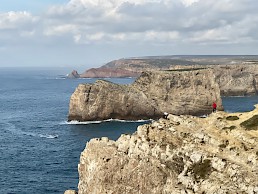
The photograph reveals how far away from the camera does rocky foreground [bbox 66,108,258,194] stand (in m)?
Answer: 36.1

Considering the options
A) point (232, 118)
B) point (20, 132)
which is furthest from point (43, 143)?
point (232, 118)

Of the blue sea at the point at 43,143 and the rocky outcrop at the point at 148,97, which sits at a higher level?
the rocky outcrop at the point at 148,97

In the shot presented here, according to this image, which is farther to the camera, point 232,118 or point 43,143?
point 43,143

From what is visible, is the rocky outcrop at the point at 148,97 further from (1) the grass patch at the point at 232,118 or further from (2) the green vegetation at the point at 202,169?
(2) the green vegetation at the point at 202,169

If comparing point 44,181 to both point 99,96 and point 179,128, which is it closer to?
point 179,128

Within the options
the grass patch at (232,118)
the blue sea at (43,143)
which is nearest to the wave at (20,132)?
the blue sea at (43,143)

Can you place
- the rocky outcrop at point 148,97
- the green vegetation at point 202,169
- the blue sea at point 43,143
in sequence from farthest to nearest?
1. the rocky outcrop at point 148,97
2. the blue sea at point 43,143
3. the green vegetation at point 202,169

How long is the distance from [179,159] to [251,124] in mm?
10734

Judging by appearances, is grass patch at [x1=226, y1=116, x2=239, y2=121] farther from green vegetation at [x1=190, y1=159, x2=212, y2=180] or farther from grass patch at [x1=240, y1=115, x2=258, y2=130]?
green vegetation at [x1=190, y1=159, x2=212, y2=180]

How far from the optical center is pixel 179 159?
132 feet

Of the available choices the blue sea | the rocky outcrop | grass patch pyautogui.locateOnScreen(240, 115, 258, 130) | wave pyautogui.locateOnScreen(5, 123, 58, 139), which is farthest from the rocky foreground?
the rocky outcrop

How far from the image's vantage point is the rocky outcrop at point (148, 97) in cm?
12838

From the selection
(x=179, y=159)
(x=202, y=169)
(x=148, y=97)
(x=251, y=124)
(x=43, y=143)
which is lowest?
(x=43, y=143)

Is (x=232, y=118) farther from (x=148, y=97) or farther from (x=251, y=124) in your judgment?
(x=148, y=97)
